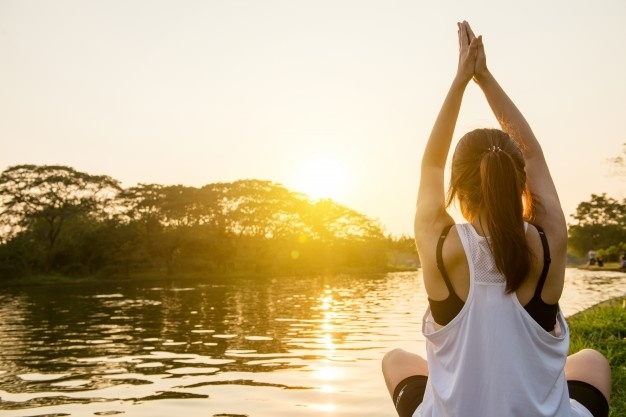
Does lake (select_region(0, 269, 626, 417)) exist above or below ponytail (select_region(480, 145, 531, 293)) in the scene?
below

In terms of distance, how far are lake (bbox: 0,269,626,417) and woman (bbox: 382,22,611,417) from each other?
3.56 m

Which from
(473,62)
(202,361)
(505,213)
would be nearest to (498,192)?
(505,213)

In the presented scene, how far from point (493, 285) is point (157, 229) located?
46.7 metres

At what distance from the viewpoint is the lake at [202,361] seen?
18.9 ft

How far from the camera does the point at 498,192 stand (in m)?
1.99

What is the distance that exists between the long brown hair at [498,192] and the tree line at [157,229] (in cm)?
3986

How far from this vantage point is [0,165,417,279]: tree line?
41344 millimetres

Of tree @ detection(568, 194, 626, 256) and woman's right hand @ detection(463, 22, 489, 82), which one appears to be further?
tree @ detection(568, 194, 626, 256)

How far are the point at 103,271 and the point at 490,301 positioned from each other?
142 feet

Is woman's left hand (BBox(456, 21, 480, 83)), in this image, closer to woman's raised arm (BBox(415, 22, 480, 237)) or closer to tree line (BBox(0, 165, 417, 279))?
woman's raised arm (BBox(415, 22, 480, 237))

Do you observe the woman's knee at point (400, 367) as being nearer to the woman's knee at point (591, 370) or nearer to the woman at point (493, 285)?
the woman at point (493, 285)

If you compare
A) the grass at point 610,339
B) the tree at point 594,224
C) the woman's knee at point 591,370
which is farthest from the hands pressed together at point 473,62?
the tree at point 594,224

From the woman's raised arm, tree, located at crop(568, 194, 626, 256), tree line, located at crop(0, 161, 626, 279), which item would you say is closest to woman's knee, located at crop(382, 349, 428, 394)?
the woman's raised arm

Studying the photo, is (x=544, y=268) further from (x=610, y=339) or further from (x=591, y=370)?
(x=610, y=339)
